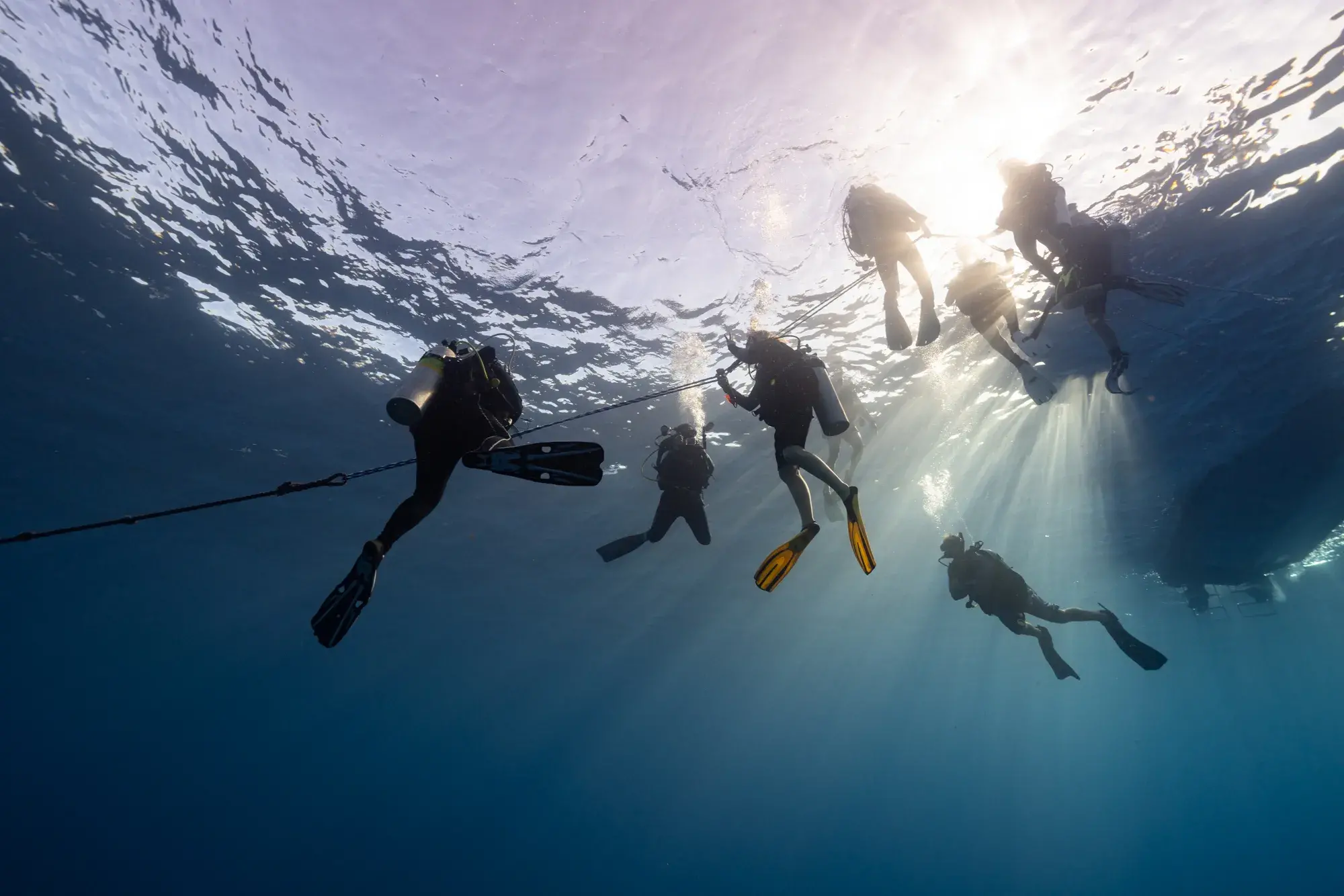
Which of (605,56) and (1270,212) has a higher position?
(605,56)

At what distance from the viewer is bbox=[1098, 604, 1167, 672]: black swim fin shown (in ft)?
31.0

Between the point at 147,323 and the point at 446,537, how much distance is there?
13647 mm

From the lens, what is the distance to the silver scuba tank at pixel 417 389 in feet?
13.2

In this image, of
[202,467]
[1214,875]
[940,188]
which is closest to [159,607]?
[202,467]

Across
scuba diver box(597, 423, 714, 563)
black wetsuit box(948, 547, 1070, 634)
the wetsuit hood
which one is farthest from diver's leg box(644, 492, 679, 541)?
black wetsuit box(948, 547, 1070, 634)

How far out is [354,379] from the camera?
16281 millimetres

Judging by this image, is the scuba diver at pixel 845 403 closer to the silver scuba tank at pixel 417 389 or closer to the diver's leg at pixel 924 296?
the diver's leg at pixel 924 296

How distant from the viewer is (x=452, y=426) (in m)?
4.71

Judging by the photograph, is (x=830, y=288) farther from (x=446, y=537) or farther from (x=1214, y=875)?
(x=1214, y=875)

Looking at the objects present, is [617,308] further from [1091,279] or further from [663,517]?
[1091,279]

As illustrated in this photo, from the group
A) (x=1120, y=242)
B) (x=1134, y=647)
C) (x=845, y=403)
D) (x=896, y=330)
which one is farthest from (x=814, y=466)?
(x=845, y=403)

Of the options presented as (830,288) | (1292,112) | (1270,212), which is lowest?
(1270,212)

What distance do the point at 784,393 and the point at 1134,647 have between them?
9.00 meters

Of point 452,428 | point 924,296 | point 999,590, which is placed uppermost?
point 452,428
